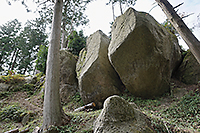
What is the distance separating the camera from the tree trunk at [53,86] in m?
4.12

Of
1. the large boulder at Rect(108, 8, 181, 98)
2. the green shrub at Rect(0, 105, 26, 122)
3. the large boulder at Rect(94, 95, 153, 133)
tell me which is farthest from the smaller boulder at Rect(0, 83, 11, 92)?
the large boulder at Rect(94, 95, 153, 133)

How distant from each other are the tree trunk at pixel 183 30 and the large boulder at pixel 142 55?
40.8 inches

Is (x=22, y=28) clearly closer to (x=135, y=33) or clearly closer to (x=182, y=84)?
(x=135, y=33)

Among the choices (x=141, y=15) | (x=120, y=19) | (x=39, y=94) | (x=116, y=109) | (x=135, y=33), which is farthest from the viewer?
(x=39, y=94)

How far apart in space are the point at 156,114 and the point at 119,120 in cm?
267

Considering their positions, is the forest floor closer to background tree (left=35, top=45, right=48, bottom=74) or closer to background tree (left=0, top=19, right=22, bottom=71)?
background tree (left=35, top=45, right=48, bottom=74)

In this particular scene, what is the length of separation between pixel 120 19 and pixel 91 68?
11.1 feet

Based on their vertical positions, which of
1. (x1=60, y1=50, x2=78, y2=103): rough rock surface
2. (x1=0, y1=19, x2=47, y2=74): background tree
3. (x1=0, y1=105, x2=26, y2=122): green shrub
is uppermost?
(x1=0, y1=19, x2=47, y2=74): background tree

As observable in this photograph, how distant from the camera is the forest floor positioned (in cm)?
374

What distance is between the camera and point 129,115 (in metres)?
3.10

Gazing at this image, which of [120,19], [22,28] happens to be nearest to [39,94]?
[120,19]

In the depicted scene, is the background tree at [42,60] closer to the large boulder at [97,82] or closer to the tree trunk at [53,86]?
the large boulder at [97,82]

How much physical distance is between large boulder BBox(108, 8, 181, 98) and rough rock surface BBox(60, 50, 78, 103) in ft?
13.6

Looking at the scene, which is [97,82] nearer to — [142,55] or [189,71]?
[142,55]
